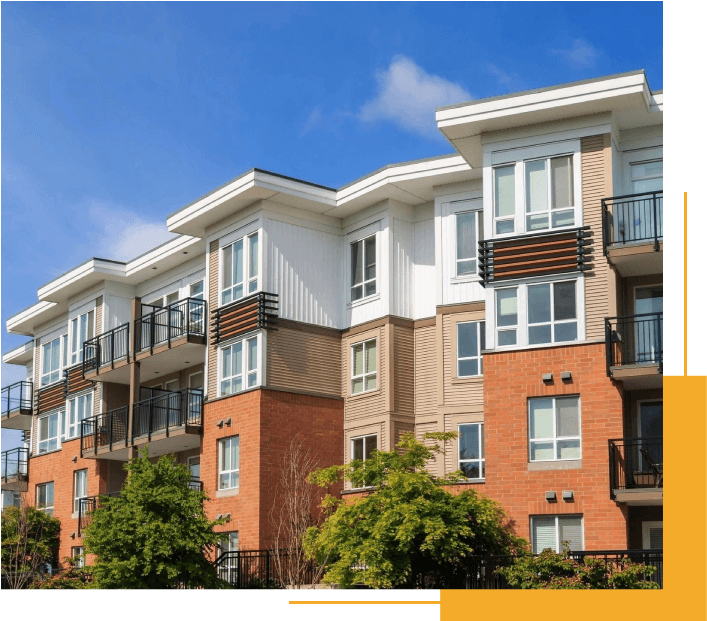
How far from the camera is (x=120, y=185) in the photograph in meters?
32.5

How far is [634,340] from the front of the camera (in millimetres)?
25766

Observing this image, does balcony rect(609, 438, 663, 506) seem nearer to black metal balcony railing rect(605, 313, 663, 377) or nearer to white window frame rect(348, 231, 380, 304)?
black metal balcony railing rect(605, 313, 663, 377)

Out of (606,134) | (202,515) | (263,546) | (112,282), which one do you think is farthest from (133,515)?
(112,282)

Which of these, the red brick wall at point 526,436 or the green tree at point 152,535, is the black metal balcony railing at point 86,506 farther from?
the red brick wall at point 526,436

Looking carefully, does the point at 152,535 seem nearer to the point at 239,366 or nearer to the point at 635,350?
the point at 239,366

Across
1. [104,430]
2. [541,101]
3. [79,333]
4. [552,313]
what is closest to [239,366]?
[104,430]

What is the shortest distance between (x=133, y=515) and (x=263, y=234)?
1047cm

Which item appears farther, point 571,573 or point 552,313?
point 552,313

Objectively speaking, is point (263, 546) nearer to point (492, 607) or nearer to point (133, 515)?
point (133, 515)

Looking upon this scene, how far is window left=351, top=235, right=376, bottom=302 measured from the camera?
109ft

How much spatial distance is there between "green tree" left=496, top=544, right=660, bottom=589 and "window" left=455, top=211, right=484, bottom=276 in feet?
33.2

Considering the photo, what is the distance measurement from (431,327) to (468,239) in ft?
10.0

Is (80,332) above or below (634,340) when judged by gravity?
above

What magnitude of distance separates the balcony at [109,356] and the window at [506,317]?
647 inches
